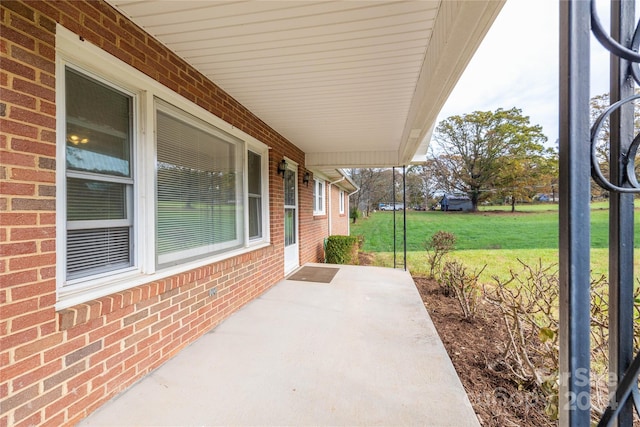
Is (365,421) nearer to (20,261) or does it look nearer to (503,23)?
(20,261)

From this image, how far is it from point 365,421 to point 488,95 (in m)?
16.0

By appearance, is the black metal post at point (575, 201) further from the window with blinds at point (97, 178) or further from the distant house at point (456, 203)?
the distant house at point (456, 203)

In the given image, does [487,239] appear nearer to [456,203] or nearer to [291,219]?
[456,203]

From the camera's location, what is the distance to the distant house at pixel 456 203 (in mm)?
13172

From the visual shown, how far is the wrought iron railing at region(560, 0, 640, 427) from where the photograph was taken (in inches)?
27.7

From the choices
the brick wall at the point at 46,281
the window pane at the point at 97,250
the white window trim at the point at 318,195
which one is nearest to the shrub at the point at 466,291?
the brick wall at the point at 46,281

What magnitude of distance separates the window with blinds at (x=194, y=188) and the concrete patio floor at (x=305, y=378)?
0.96m

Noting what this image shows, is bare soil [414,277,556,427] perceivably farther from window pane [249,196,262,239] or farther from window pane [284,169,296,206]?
window pane [284,169,296,206]

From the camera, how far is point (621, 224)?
0.75 metres

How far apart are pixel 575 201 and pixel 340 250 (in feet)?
22.2

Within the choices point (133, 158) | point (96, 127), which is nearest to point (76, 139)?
point (96, 127)

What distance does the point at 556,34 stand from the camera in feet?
2.58

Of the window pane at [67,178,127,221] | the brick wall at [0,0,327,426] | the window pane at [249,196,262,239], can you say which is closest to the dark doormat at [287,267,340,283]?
the window pane at [249,196,262,239]

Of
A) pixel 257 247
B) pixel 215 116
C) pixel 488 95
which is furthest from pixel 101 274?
pixel 488 95
